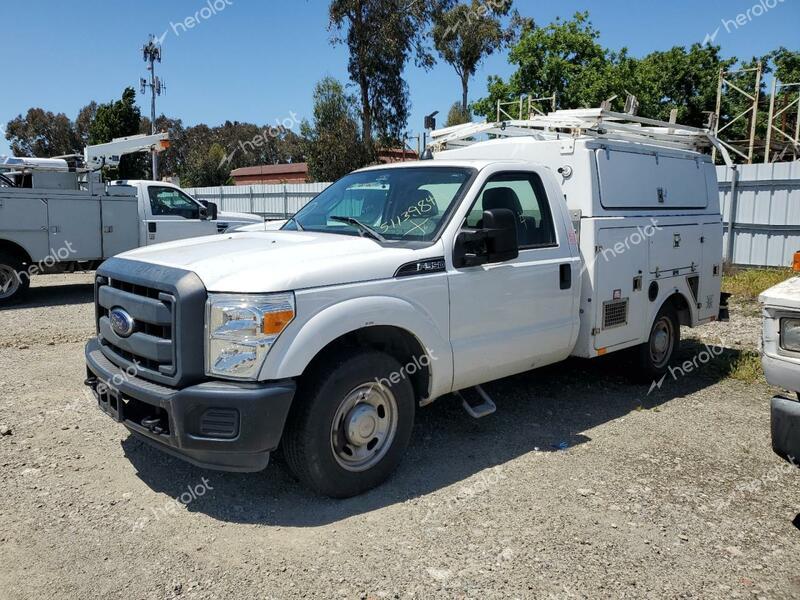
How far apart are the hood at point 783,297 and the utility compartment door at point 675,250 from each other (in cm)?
238

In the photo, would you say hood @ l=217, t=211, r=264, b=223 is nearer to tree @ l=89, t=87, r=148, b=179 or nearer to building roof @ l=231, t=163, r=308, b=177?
tree @ l=89, t=87, r=148, b=179

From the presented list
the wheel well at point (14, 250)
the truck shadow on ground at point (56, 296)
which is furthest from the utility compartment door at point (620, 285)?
the wheel well at point (14, 250)

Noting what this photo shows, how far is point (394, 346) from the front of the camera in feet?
13.8

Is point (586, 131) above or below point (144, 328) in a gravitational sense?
above

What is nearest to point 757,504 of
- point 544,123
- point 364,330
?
point 364,330

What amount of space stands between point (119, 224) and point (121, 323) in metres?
8.37

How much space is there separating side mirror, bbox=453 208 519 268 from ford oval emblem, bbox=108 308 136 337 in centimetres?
203

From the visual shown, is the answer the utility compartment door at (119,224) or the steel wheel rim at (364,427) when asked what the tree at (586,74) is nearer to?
the utility compartment door at (119,224)

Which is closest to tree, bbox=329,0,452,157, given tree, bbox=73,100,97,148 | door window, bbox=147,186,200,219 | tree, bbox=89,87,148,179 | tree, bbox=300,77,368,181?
tree, bbox=300,77,368,181

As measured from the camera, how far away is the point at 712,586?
3162mm

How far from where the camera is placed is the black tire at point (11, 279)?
34.3 feet

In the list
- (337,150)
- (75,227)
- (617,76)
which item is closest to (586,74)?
(617,76)

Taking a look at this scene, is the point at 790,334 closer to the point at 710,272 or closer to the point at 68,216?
the point at 710,272

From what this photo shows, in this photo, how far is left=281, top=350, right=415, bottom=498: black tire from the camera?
3.67 meters
